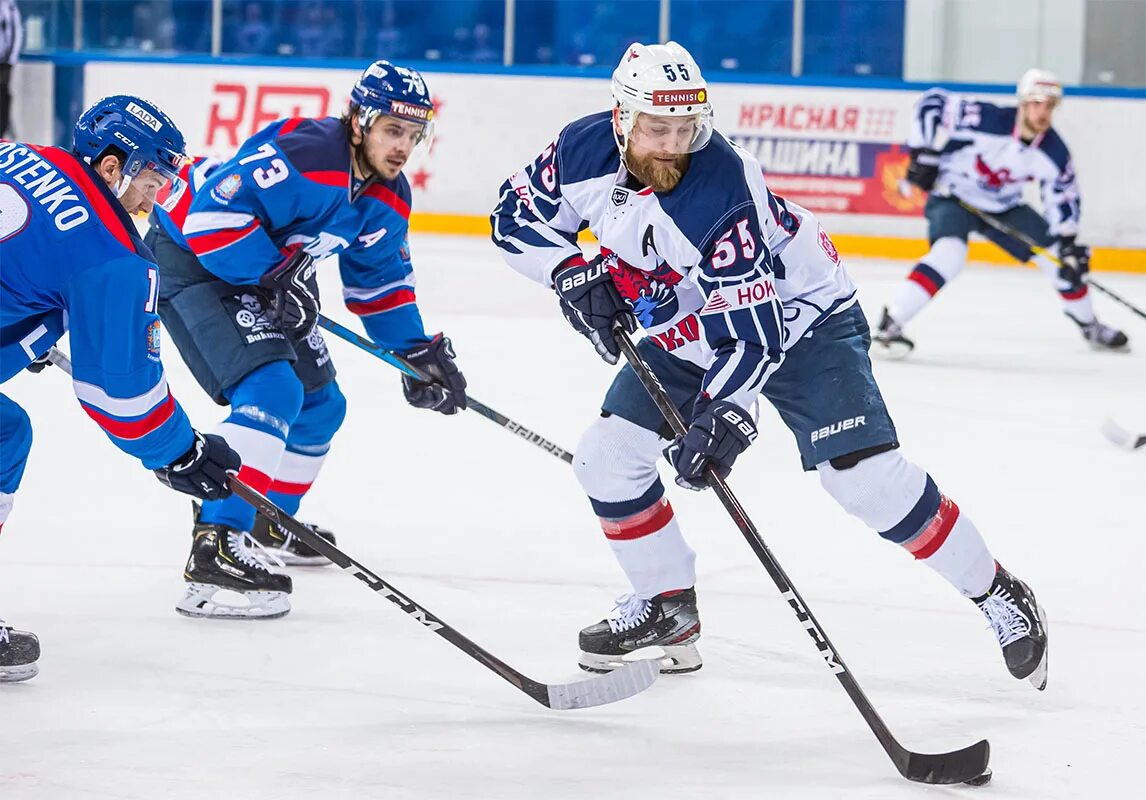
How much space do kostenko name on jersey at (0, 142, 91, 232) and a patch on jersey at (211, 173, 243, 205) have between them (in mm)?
604

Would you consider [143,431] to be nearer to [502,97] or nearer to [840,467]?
[840,467]

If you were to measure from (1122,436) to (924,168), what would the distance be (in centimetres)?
216

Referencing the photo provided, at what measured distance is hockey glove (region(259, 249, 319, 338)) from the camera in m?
3.10

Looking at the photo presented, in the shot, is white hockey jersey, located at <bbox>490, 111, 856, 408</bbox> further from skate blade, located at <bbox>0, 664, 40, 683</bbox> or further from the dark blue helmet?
skate blade, located at <bbox>0, 664, 40, 683</bbox>

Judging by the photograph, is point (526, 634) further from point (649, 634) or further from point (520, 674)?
point (520, 674)

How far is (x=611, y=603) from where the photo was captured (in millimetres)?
3193

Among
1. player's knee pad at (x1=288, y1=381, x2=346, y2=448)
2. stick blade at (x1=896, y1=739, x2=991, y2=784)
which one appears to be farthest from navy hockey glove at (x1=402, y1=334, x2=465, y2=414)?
stick blade at (x1=896, y1=739, x2=991, y2=784)

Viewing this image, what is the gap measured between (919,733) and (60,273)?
1.54 meters

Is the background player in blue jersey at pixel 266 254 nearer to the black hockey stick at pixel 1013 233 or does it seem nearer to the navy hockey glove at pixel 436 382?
the navy hockey glove at pixel 436 382

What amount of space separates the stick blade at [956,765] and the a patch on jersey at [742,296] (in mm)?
758

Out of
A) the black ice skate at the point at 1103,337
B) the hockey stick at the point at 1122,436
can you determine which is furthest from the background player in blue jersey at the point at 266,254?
the black ice skate at the point at 1103,337

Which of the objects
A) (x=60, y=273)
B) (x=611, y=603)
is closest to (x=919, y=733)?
(x=611, y=603)

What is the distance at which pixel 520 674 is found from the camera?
2.56 m

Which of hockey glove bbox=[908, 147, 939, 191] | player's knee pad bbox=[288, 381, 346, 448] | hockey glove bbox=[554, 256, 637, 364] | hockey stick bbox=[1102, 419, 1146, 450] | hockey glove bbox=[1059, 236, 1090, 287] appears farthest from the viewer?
hockey glove bbox=[908, 147, 939, 191]
